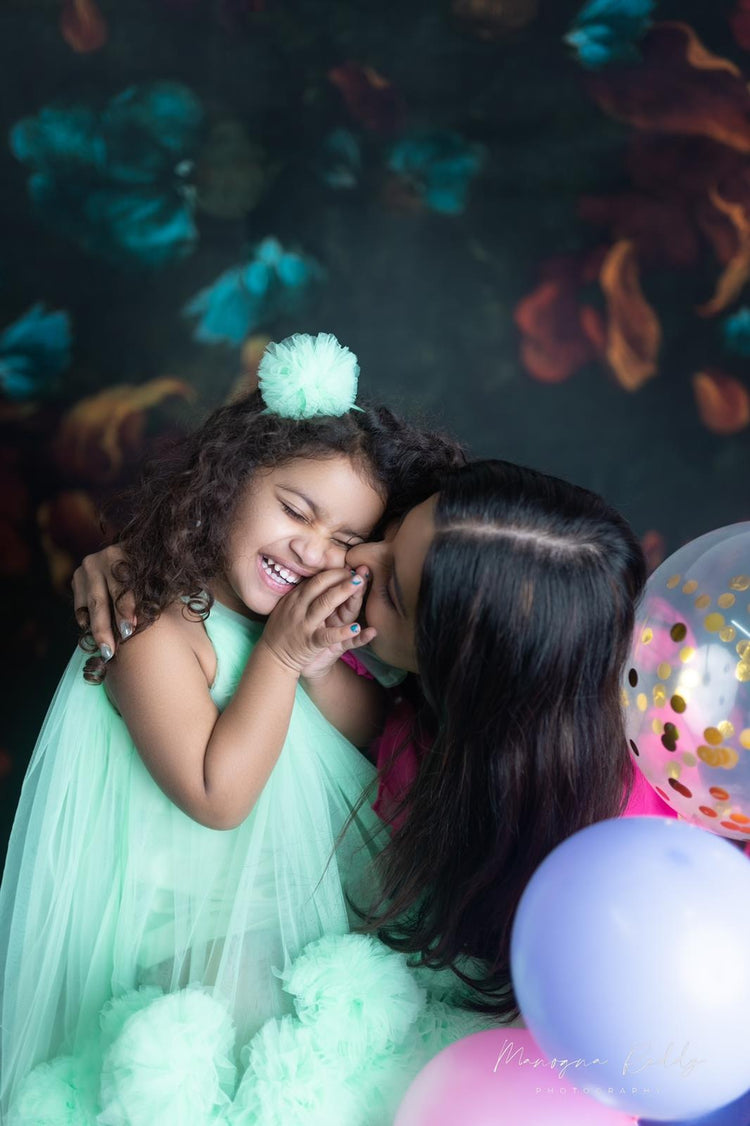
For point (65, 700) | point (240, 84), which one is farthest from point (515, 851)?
point (240, 84)

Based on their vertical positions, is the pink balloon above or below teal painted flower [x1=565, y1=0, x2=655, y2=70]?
below

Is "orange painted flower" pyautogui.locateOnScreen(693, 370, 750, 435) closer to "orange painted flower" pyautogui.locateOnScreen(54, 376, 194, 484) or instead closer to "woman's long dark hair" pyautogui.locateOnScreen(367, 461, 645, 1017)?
"orange painted flower" pyautogui.locateOnScreen(54, 376, 194, 484)

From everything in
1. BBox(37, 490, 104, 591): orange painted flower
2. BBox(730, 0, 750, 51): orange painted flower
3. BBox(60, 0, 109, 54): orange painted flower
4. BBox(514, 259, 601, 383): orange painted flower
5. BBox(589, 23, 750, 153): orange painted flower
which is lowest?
BBox(37, 490, 104, 591): orange painted flower

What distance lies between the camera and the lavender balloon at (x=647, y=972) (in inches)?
37.1

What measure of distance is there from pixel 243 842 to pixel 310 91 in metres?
1.86

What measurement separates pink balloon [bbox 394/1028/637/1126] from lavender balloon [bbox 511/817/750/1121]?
0.37ft

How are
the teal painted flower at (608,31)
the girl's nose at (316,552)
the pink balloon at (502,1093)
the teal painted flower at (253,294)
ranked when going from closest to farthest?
the pink balloon at (502,1093) → the girl's nose at (316,552) → the teal painted flower at (253,294) → the teal painted flower at (608,31)

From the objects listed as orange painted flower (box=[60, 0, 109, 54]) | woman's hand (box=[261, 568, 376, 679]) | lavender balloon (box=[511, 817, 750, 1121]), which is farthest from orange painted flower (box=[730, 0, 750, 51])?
lavender balloon (box=[511, 817, 750, 1121])

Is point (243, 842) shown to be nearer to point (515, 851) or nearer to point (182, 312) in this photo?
point (515, 851)

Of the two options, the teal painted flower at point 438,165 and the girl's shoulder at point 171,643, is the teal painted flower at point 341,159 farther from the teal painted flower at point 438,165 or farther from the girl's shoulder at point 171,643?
the girl's shoulder at point 171,643

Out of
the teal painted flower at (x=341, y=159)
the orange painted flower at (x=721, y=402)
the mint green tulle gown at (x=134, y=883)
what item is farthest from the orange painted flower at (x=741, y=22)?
the mint green tulle gown at (x=134, y=883)

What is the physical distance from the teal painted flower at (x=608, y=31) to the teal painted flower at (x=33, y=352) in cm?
140

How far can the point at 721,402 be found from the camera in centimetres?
279

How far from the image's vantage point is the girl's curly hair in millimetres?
1509
